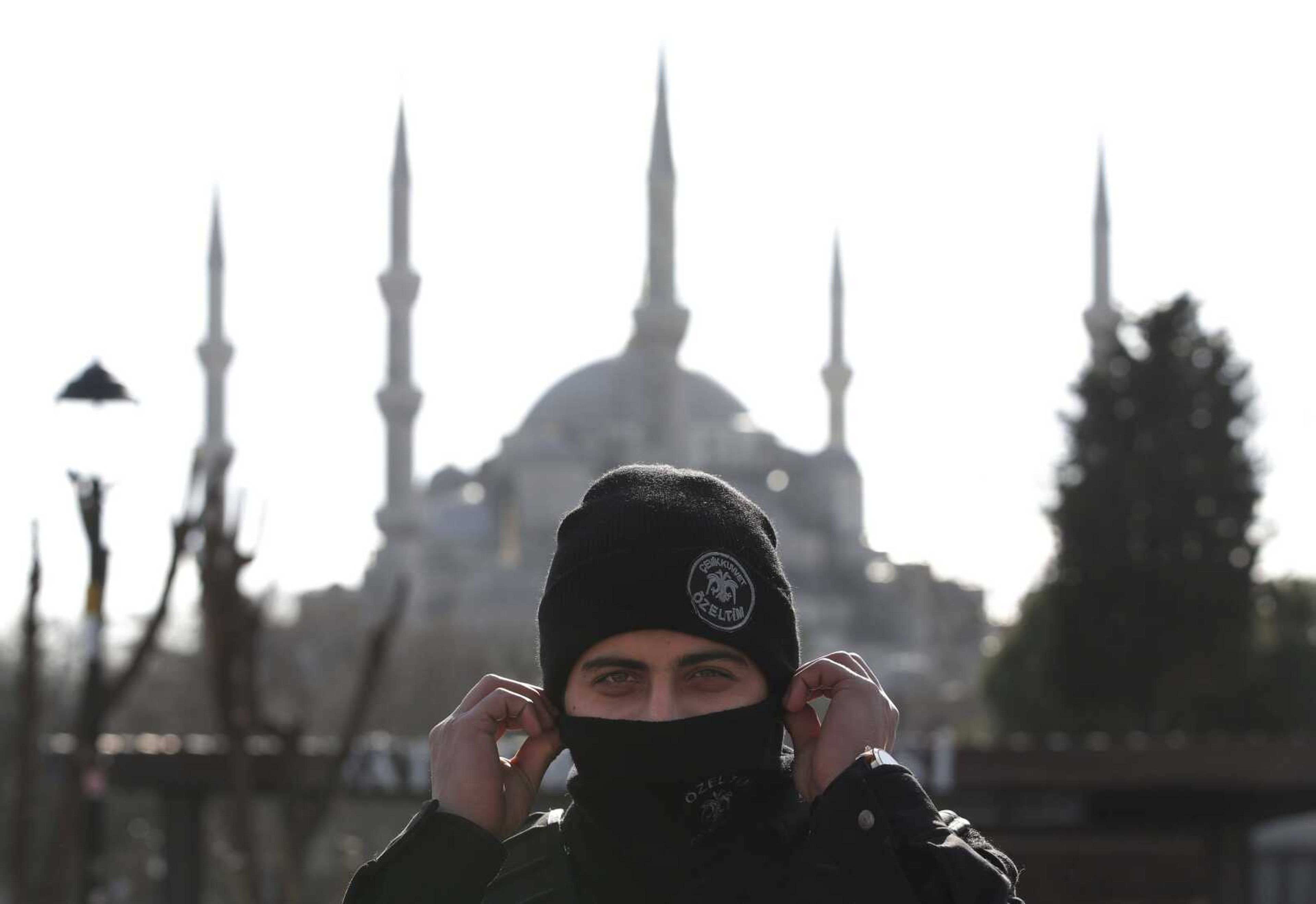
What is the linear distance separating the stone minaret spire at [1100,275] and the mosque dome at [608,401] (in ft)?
72.1

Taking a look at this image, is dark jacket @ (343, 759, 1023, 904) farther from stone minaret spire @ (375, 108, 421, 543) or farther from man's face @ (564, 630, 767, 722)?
stone minaret spire @ (375, 108, 421, 543)

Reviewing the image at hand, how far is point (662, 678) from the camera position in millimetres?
2277

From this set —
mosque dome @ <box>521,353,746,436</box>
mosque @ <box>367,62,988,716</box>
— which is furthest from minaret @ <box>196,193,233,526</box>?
mosque dome @ <box>521,353,746,436</box>

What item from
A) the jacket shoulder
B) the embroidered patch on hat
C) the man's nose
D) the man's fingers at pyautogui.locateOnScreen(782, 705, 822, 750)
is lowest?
the jacket shoulder

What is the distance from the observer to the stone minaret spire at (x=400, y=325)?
4756 cm

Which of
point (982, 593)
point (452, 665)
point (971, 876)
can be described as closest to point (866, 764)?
point (971, 876)

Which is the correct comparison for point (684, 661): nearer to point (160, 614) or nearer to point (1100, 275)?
point (160, 614)

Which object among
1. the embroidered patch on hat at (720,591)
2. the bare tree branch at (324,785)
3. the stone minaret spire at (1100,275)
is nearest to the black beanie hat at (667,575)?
the embroidered patch on hat at (720,591)

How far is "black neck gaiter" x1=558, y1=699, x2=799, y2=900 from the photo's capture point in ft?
7.34

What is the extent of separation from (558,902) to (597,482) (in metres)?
0.48

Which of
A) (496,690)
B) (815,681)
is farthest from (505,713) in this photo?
(815,681)

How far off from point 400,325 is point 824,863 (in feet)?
154

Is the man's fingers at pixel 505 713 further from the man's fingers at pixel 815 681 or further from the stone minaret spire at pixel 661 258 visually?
the stone minaret spire at pixel 661 258

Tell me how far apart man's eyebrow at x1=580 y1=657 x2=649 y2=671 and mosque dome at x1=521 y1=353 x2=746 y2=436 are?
66770mm
